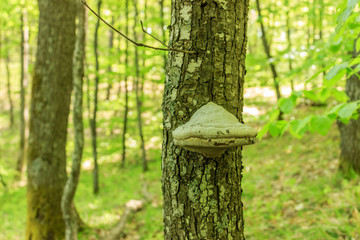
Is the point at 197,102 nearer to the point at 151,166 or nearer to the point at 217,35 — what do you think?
the point at 217,35

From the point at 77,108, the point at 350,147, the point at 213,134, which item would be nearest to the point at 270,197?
the point at 350,147

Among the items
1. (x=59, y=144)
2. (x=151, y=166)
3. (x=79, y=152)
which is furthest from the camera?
(x=151, y=166)

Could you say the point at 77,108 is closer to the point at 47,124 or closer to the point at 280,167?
the point at 47,124

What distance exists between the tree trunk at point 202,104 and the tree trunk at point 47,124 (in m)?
3.81

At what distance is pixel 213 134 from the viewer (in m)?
1.07

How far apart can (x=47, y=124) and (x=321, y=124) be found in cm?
428

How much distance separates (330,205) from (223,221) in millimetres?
3495

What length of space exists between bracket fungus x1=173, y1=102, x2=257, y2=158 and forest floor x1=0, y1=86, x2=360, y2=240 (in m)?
1.35

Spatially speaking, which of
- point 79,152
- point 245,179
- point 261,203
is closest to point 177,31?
point 79,152

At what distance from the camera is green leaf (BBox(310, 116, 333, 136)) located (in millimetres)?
1755

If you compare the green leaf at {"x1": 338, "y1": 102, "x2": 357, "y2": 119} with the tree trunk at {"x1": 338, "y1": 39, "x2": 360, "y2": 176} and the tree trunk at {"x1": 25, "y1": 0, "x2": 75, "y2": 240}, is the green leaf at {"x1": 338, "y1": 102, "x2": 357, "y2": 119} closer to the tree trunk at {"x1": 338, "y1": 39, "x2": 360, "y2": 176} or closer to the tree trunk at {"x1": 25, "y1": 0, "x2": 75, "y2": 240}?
the tree trunk at {"x1": 338, "y1": 39, "x2": 360, "y2": 176}

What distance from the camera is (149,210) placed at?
6312mm

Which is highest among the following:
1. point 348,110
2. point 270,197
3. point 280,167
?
point 348,110

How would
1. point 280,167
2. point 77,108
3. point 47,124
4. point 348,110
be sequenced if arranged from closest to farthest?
point 348,110 → point 77,108 → point 47,124 → point 280,167
